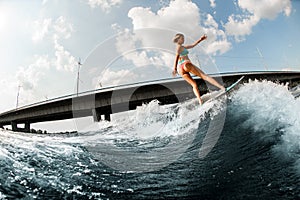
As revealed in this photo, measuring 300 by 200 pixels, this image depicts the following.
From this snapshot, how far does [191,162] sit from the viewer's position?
13.2ft

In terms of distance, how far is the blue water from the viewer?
2.94m

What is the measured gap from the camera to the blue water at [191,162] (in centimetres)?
294

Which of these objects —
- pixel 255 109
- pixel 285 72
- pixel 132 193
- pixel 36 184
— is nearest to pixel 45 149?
pixel 36 184

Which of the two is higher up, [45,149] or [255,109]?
[255,109]

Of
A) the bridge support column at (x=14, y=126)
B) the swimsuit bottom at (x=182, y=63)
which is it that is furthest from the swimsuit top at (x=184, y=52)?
the bridge support column at (x=14, y=126)

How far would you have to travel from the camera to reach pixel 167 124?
7562 millimetres

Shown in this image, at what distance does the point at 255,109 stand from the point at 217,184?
271 centimetres

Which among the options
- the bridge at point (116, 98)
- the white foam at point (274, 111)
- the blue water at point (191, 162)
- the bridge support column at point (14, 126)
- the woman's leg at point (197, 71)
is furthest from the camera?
the bridge support column at point (14, 126)

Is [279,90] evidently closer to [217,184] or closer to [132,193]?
[217,184]

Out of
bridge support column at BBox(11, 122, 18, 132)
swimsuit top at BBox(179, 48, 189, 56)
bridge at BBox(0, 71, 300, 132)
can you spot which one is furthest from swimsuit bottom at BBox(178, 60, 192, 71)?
bridge support column at BBox(11, 122, 18, 132)

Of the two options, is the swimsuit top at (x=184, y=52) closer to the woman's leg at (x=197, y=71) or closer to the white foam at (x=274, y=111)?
the woman's leg at (x=197, y=71)

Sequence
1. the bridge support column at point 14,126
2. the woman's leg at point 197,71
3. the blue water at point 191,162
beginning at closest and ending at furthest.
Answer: the blue water at point 191,162
the woman's leg at point 197,71
the bridge support column at point 14,126

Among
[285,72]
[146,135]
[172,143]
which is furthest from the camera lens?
[285,72]

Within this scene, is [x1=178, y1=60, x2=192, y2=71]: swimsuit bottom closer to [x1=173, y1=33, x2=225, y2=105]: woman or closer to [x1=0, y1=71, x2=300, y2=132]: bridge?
[x1=173, y1=33, x2=225, y2=105]: woman
